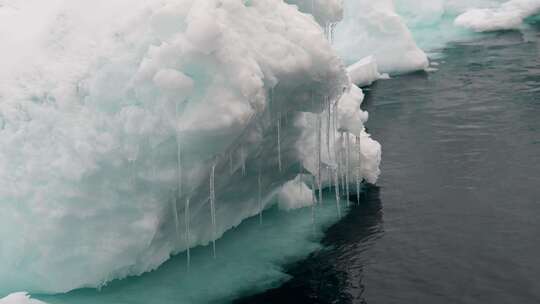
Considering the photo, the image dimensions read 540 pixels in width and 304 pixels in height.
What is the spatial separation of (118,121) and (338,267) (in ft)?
19.1

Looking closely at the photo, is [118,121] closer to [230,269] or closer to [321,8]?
[230,269]

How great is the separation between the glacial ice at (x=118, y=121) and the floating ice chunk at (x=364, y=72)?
65.5ft

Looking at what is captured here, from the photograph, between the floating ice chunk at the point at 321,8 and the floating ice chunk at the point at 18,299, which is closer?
the floating ice chunk at the point at 18,299

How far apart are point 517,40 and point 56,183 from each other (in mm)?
34459

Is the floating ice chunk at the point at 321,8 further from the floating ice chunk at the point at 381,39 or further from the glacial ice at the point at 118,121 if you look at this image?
the floating ice chunk at the point at 381,39

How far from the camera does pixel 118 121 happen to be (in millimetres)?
14008

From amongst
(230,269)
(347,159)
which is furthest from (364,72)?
(230,269)

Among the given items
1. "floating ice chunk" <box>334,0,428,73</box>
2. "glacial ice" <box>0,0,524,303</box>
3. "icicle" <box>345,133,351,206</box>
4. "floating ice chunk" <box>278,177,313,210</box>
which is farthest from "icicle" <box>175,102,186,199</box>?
"floating ice chunk" <box>334,0,428,73</box>

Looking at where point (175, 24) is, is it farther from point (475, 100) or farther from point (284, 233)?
point (475, 100)

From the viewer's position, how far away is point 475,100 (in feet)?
96.6

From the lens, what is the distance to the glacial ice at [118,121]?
13.9 meters

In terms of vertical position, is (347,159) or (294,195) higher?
(347,159)

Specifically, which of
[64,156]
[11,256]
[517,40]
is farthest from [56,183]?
[517,40]

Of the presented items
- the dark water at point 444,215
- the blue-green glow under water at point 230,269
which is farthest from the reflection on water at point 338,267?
the blue-green glow under water at point 230,269
